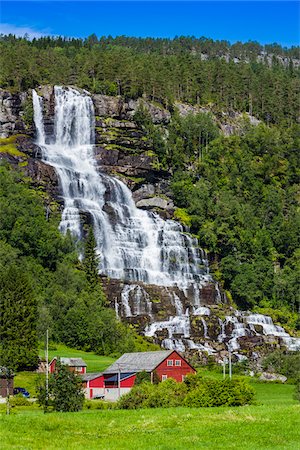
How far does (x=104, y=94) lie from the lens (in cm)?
14875

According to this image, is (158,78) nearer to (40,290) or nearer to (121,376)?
(40,290)

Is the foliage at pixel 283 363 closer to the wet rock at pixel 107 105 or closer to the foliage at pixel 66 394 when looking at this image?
the foliage at pixel 66 394

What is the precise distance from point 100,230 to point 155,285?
13.4 metres

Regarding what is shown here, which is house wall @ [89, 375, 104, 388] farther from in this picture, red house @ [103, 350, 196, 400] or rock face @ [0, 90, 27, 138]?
rock face @ [0, 90, 27, 138]

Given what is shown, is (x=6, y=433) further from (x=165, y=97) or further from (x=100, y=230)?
(x=165, y=97)

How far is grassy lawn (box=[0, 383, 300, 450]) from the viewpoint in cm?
2370

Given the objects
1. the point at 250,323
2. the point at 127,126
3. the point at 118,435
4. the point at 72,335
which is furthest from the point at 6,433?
the point at 127,126

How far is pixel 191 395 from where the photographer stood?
4047 cm

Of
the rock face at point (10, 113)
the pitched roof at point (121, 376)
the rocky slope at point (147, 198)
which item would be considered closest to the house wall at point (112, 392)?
the pitched roof at point (121, 376)

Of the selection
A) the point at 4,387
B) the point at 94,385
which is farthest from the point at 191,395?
the point at 94,385

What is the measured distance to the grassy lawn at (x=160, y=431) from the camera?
933 inches

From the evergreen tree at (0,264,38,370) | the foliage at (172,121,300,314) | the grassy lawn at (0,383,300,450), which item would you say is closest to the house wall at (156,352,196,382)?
the evergreen tree at (0,264,38,370)

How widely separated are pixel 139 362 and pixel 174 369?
10.2 ft

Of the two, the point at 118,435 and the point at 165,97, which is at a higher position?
the point at 165,97
